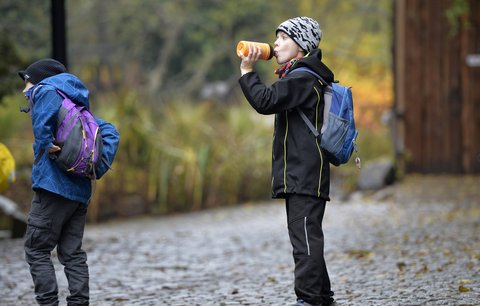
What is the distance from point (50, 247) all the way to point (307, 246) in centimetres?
132

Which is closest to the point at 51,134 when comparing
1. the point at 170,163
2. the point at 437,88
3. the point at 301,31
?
the point at 301,31

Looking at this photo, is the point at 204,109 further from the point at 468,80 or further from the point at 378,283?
the point at 378,283

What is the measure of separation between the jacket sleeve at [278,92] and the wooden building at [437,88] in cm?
951

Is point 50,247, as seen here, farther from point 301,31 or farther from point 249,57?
point 301,31

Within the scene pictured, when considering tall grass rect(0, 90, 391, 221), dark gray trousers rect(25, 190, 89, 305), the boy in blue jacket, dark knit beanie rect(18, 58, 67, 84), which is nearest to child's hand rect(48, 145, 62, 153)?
the boy in blue jacket

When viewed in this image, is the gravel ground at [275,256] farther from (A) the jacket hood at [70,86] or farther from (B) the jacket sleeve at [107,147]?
(A) the jacket hood at [70,86]

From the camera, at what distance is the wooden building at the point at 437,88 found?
46.1 feet

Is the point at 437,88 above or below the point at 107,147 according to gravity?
above

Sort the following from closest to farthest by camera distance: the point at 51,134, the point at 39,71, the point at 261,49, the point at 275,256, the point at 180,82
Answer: the point at 51,134 < the point at 261,49 < the point at 39,71 < the point at 275,256 < the point at 180,82

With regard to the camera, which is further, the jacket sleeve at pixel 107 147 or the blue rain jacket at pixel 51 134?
the jacket sleeve at pixel 107 147

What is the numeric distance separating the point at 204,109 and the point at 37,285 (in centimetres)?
1060

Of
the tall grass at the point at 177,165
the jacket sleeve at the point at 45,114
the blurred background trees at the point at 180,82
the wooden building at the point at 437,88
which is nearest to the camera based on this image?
the jacket sleeve at the point at 45,114

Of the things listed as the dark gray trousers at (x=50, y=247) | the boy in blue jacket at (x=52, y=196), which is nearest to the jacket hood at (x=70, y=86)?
the boy in blue jacket at (x=52, y=196)

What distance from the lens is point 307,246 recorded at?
194 inches
